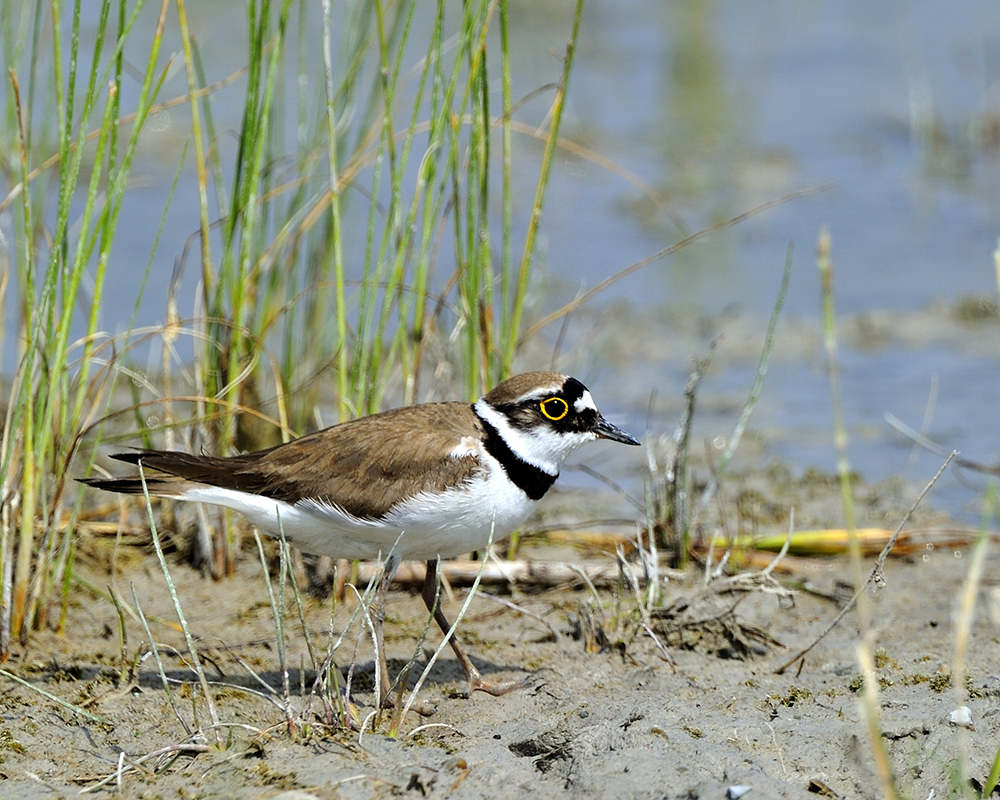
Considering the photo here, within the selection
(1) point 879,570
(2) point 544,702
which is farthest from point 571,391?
(1) point 879,570

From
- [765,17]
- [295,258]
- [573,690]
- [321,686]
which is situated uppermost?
[765,17]

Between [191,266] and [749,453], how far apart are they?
4577 mm

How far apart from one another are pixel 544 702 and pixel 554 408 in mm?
1013

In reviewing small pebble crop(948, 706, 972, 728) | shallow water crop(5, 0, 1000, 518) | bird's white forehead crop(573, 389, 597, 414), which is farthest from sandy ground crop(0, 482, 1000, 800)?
shallow water crop(5, 0, 1000, 518)

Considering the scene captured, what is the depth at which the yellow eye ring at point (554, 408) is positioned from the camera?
4469mm

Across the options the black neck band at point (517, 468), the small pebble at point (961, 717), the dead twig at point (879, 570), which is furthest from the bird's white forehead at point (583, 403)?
the small pebble at point (961, 717)

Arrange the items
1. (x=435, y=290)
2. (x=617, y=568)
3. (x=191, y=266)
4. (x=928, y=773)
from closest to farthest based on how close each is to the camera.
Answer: (x=928, y=773)
(x=617, y=568)
(x=435, y=290)
(x=191, y=266)

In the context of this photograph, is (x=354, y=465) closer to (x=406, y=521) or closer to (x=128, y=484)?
(x=406, y=521)

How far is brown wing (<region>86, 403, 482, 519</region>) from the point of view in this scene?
422 centimetres

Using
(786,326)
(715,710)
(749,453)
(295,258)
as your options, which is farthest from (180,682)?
(786,326)

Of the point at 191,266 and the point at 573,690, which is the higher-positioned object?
the point at 191,266

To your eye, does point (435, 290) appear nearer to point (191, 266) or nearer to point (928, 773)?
point (191, 266)

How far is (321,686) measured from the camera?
3633mm

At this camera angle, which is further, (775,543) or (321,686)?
(775,543)
